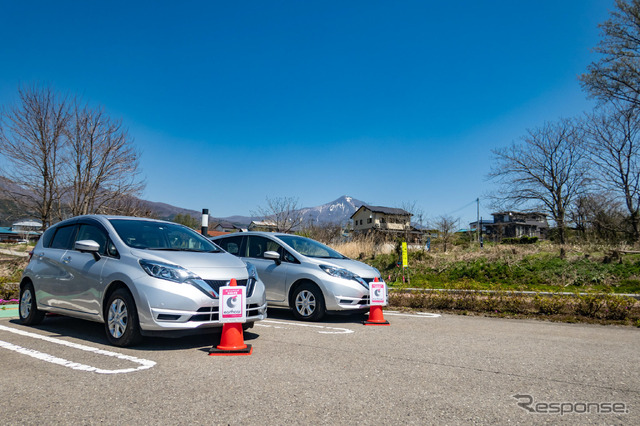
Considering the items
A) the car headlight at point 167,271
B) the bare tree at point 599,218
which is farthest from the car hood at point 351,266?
the bare tree at point 599,218

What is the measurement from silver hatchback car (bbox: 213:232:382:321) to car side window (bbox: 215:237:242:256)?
0.20 m

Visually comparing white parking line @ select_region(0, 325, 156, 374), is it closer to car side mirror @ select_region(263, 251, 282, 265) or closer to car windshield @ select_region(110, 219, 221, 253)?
car windshield @ select_region(110, 219, 221, 253)

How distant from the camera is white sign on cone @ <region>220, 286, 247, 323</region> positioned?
206 inches

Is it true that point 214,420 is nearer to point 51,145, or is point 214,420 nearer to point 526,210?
point 51,145

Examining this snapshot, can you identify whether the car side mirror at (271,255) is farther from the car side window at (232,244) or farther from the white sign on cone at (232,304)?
the white sign on cone at (232,304)

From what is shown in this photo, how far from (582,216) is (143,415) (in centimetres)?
2849

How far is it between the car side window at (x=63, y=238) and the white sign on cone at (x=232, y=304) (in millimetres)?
3052

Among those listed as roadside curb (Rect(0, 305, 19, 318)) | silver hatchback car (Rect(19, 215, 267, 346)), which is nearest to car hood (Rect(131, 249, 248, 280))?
silver hatchback car (Rect(19, 215, 267, 346))

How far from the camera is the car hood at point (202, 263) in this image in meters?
5.45

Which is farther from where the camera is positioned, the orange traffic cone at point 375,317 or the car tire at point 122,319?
the orange traffic cone at point 375,317

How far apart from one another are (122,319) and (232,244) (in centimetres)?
400

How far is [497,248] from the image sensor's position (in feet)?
58.6

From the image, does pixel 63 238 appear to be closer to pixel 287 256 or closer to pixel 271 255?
pixel 271 255

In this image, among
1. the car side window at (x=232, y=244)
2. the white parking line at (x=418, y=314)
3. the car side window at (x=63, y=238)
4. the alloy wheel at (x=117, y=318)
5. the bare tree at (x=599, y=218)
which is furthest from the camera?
the bare tree at (x=599, y=218)
